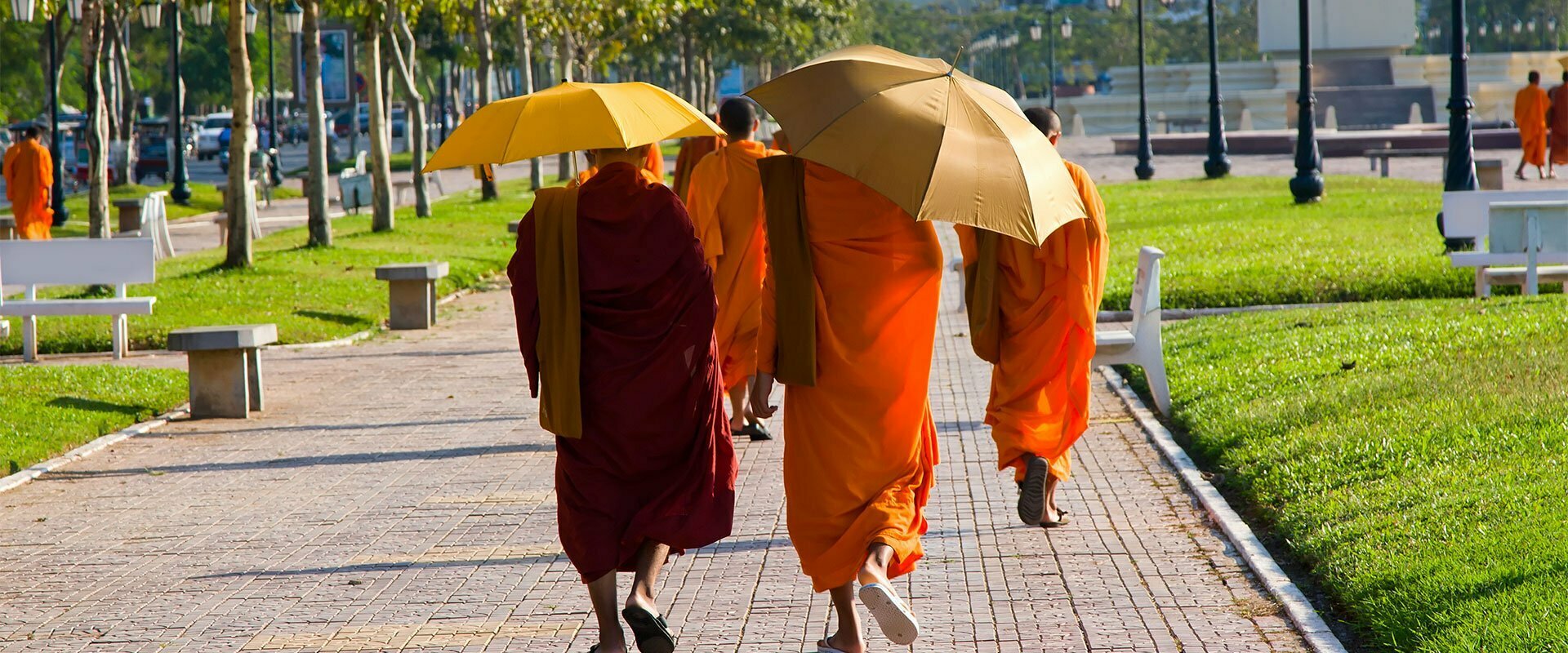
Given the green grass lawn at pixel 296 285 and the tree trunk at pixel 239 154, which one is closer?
the green grass lawn at pixel 296 285

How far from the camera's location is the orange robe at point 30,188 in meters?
20.6

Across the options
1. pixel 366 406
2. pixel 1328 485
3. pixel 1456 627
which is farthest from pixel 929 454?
pixel 366 406

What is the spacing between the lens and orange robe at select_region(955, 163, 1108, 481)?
6891 mm

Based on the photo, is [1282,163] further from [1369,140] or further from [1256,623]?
[1256,623]

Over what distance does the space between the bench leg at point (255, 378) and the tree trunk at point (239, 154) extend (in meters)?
7.46

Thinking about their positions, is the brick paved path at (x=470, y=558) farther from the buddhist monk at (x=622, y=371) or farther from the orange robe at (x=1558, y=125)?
the orange robe at (x=1558, y=125)

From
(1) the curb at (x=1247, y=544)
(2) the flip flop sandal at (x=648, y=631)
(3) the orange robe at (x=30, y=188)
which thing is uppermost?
(3) the orange robe at (x=30, y=188)

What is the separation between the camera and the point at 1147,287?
9.37 meters

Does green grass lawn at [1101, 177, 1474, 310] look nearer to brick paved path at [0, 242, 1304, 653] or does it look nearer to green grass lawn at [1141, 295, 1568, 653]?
green grass lawn at [1141, 295, 1568, 653]

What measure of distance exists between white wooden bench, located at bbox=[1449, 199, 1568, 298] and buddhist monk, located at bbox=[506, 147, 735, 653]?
8933 mm

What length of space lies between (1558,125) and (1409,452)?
24.0 m

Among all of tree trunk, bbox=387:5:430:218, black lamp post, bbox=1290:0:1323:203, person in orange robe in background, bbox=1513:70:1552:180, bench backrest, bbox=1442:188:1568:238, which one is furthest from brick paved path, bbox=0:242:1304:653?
person in orange robe in background, bbox=1513:70:1552:180

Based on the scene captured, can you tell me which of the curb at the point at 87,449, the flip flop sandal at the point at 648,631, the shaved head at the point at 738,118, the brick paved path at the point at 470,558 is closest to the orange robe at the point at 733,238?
the shaved head at the point at 738,118

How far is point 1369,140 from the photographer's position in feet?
131
